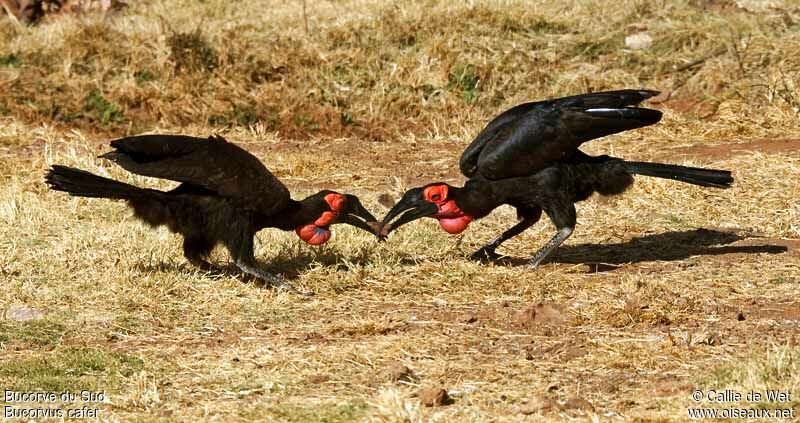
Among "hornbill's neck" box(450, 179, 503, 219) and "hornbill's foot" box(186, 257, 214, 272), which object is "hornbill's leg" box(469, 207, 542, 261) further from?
"hornbill's foot" box(186, 257, 214, 272)

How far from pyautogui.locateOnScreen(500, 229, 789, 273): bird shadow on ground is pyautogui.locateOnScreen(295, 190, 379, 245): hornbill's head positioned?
97cm

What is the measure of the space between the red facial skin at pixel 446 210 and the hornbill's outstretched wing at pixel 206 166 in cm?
85

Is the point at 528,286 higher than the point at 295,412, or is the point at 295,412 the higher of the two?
the point at 295,412

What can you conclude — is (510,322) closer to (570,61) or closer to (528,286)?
(528,286)

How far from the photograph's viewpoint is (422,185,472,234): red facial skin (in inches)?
281

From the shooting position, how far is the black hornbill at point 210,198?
257 inches

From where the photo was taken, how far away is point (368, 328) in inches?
235

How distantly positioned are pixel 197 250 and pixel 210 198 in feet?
1.16

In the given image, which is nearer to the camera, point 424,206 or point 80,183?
point 80,183

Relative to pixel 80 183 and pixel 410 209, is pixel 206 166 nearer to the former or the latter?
pixel 80 183

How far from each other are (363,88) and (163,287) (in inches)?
209

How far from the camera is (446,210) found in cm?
719

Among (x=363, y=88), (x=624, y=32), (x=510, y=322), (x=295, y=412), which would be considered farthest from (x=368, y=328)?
(x=624, y=32)

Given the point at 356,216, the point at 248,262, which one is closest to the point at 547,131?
the point at 356,216
